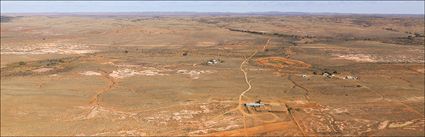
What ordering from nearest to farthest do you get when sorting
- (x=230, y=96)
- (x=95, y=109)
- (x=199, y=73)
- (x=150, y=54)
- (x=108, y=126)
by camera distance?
(x=108, y=126)
(x=95, y=109)
(x=230, y=96)
(x=199, y=73)
(x=150, y=54)

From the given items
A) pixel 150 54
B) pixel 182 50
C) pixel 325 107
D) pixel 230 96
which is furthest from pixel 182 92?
pixel 182 50

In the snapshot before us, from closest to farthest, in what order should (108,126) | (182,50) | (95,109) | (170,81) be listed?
(108,126) < (95,109) < (170,81) < (182,50)

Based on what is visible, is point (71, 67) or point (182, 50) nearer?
point (71, 67)

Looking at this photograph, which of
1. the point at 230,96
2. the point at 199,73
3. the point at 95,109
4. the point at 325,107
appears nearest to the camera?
the point at 95,109

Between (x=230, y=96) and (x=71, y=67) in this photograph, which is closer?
(x=230, y=96)

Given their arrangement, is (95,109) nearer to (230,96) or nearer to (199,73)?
(230,96)

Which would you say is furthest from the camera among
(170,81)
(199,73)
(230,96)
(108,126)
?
(199,73)

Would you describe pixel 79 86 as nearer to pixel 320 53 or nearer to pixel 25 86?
pixel 25 86

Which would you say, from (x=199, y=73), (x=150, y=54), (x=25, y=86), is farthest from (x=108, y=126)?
(x=150, y=54)
